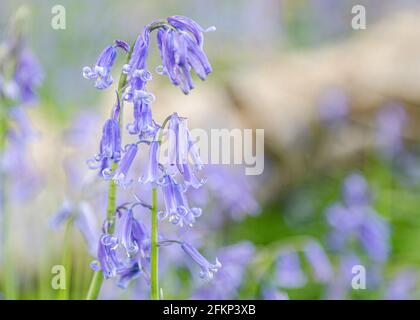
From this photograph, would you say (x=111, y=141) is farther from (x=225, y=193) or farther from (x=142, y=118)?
(x=225, y=193)

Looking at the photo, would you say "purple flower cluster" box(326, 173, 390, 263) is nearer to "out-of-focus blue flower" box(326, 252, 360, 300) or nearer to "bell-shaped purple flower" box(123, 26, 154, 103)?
"out-of-focus blue flower" box(326, 252, 360, 300)

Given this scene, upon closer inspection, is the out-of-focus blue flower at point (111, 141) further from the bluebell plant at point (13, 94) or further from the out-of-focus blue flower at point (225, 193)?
the out-of-focus blue flower at point (225, 193)

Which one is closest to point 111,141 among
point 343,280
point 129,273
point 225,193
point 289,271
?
point 129,273

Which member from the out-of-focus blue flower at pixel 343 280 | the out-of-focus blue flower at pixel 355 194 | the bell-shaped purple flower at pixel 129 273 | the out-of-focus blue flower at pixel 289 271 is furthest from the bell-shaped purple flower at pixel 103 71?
the out-of-focus blue flower at pixel 355 194

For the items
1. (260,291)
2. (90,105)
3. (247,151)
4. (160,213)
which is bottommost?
(260,291)

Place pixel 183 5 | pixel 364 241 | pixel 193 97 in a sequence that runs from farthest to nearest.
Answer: pixel 183 5 → pixel 193 97 → pixel 364 241

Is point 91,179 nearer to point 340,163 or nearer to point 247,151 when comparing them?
point 247,151

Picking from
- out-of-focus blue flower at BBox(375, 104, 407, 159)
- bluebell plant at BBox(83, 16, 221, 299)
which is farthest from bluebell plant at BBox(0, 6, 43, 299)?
out-of-focus blue flower at BBox(375, 104, 407, 159)

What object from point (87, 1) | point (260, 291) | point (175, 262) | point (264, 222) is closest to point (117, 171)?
point (260, 291)
